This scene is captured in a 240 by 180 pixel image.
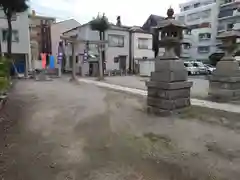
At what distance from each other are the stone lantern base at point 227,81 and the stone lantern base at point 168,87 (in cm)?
300

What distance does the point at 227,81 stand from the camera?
9984 mm

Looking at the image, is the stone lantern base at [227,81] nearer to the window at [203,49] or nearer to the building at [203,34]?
the building at [203,34]

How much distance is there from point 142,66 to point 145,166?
2478cm

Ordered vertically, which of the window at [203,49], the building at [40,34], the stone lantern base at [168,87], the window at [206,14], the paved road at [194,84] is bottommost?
the paved road at [194,84]

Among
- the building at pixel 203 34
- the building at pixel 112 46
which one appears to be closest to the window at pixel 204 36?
the building at pixel 203 34

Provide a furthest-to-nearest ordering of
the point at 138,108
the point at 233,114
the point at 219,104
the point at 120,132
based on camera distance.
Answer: the point at 219,104 < the point at 138,108 < the point at 233,114 < the point at 120,132

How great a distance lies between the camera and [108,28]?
94.7ft

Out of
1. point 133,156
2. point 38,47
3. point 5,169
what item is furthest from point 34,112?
point 38,47

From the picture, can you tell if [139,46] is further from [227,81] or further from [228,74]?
[227,81]

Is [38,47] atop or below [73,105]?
atop

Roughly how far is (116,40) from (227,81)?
22.4 meters

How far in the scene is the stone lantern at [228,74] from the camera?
9969 millimetres

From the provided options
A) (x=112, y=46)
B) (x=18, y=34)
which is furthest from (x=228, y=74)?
(x=18, y=34)

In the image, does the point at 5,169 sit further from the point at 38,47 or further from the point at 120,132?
the point at 38,47
